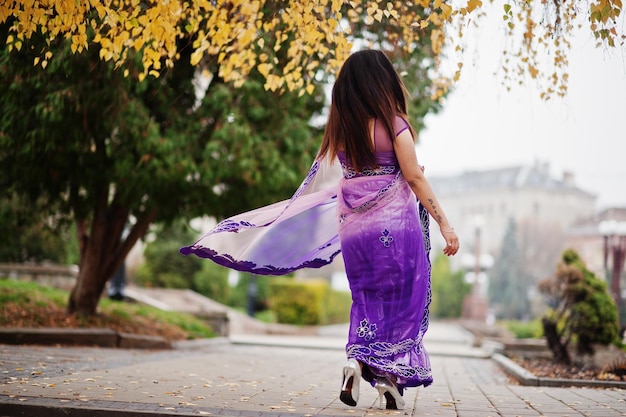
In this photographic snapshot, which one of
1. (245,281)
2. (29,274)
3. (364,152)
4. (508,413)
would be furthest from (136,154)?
(245,281)

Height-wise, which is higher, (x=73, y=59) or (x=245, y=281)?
(x=73, y=59)

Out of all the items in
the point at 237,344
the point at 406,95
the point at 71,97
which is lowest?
the point at 237,344

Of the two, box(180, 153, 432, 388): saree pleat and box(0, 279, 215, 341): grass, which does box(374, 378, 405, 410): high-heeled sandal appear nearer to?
box(180, 153, 432, 388): saree pleat

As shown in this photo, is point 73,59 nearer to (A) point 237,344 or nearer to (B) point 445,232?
(B) point 445,232

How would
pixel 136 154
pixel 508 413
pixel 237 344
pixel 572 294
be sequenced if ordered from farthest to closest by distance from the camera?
pixel 237 344 → pixel 572 294 → pixel 136 154 → pixel 508 413

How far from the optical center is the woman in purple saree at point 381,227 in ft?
16.5

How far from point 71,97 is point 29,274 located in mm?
10314

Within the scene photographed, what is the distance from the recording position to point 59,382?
572cm

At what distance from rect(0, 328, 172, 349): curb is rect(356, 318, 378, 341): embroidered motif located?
21.9ft

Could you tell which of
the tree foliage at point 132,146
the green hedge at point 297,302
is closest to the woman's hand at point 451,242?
the tree foliage at point 132,146

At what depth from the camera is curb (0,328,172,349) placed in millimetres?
10164

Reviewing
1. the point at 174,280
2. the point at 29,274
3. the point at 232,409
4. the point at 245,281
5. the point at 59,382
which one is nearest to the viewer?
the point at 232,409

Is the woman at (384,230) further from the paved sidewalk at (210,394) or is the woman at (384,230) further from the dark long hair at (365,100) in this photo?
the paved sidewalk at (210,394)

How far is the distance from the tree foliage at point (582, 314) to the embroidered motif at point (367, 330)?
768 cm
